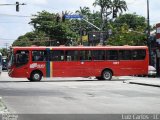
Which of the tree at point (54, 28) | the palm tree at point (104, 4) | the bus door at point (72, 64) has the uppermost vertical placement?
the palm tree at point (104, 4)

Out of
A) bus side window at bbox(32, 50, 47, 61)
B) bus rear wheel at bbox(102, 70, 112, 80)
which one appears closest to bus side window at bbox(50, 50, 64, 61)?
bus side window at bbox(32, 50, 47, 61)

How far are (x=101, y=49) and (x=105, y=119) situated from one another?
31.1 metres

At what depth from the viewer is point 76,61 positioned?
147 feet

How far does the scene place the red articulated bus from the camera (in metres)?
43.4

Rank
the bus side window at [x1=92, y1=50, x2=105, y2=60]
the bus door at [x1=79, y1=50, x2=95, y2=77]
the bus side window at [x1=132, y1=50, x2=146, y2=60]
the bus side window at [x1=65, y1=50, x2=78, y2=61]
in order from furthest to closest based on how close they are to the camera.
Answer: the bus side window at [x1=132, y1=50, x2=146, y2=60], the bus side window at [x1=92, y1=50, x2=105, y2=60], the bus door at [x1=79, y1=50, x2=95, y2=77], the bus side window at [x1=65, y1=50, x2=78, y2=61]

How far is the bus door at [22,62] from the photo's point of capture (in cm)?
4322

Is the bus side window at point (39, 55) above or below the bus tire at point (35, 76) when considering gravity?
above

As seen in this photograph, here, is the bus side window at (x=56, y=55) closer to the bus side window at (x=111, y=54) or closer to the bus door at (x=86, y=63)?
the bus door at (x=86, y=63)

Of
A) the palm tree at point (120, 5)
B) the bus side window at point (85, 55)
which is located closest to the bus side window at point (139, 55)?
the bus side window at point (85, 55)

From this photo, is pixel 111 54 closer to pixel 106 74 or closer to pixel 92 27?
pixel 106 74

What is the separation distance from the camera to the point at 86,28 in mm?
120750

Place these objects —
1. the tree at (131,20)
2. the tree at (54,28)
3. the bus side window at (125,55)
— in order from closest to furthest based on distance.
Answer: the bus side window at (125,55) → the tree at (54,28) → the tree at (131,20)

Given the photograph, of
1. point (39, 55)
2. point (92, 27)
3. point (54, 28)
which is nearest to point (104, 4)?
point (54, 28)

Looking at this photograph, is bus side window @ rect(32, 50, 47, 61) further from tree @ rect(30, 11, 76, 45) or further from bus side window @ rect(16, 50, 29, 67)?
tree @ rect(30, 11, 76, 45)
